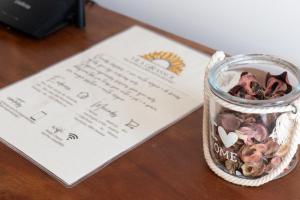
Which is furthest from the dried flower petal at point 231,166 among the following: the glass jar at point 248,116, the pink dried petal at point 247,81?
the pink dried petal at point 247,81

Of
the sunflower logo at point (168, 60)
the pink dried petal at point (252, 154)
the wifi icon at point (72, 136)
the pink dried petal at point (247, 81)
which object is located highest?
the pink dried petal at point (247, 81)

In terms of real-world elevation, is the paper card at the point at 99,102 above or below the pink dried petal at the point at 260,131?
below

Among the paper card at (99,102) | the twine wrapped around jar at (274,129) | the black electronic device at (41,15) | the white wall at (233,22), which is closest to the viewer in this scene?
the twine wrapped around jar at (274,129)

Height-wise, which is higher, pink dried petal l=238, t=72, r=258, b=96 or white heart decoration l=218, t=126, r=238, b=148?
pink dried petal l=238, t=72, r=258, b=96

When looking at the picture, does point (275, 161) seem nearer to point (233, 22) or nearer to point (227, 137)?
point (227, 137)

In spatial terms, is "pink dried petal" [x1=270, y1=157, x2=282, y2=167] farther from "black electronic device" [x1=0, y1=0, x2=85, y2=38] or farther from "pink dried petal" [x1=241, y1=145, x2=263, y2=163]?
"black electronic device" [x1=0, y1=0, x2=85, y2=38]

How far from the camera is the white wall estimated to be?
930 millimetres

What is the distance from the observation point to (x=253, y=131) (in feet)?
2.16

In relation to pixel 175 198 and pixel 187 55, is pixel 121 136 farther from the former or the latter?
pixel 187 55

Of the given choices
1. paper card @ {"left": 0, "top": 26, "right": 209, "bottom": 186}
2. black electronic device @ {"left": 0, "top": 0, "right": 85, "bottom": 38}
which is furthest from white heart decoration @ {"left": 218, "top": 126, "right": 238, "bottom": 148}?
black electronic device @ {"left": 0, "top": 0, "right": 85, "bottom": 38}

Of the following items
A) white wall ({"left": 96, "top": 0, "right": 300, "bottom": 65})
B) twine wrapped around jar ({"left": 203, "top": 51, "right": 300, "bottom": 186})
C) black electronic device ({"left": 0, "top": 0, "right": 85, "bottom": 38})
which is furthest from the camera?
black electronic device ({"left": 0, "top": 0, "right": 85, "bottom": 38})

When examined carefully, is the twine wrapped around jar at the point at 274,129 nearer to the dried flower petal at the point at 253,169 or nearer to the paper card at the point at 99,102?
the dried flower petal at the point at 253,169

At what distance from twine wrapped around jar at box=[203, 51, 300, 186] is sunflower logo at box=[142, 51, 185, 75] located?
240 mm

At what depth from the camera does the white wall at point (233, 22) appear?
3.05 feet
